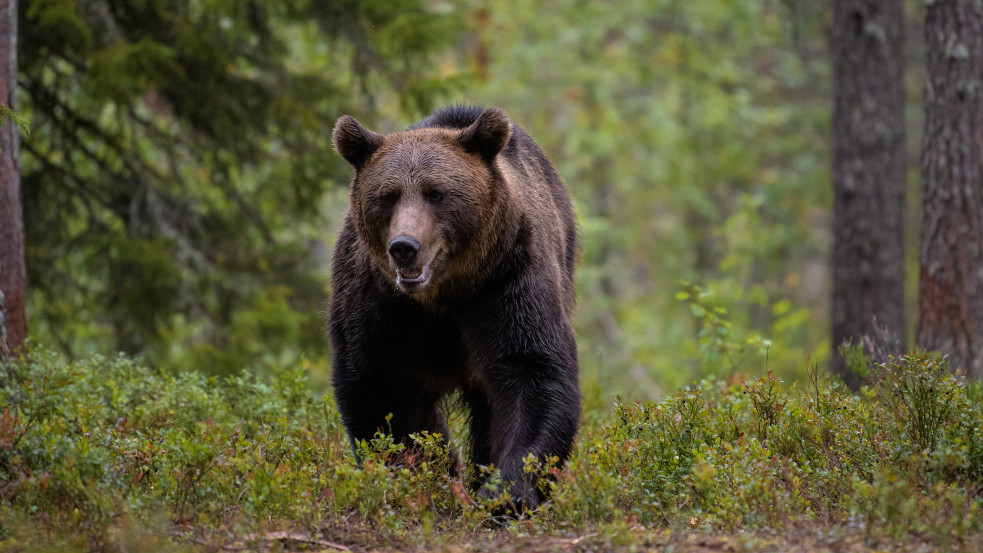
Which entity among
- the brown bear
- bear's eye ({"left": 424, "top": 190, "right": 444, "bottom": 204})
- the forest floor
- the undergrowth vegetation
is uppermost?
bear's eye ({"left": 424, "top": 190, "right": 444, "bottom": 204})

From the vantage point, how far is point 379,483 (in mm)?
4562

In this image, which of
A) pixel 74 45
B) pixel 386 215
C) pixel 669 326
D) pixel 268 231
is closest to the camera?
pixel 386 215

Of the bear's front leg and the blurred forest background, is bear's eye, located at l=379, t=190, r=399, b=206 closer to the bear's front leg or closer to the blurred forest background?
the bear's front leg

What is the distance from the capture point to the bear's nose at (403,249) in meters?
5.40

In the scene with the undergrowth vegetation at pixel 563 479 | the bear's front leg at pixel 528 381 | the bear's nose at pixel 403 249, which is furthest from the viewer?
the bear's front leg at pixel 528 381

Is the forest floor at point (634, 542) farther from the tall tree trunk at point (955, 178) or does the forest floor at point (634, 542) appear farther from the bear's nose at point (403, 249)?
the tall tree trunk at point (955, 178)

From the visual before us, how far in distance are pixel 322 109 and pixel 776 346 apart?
6.56m

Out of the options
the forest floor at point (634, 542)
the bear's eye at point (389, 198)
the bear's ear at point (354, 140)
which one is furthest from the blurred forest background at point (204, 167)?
the forest floor at point (634, 542)

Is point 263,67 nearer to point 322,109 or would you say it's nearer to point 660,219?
point 322,109

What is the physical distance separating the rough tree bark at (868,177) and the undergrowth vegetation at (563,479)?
473 cm

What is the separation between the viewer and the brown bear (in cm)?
559

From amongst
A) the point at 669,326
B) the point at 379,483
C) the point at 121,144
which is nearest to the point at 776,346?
the point at 121,144

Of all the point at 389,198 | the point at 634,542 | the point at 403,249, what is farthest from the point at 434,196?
the point at 634,542

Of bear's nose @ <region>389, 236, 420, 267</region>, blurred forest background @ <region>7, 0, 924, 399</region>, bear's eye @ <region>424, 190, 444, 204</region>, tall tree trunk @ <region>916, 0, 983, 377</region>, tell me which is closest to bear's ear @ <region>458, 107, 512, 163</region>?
bear's eye @ <region>424, 190, 444, 204</region>
